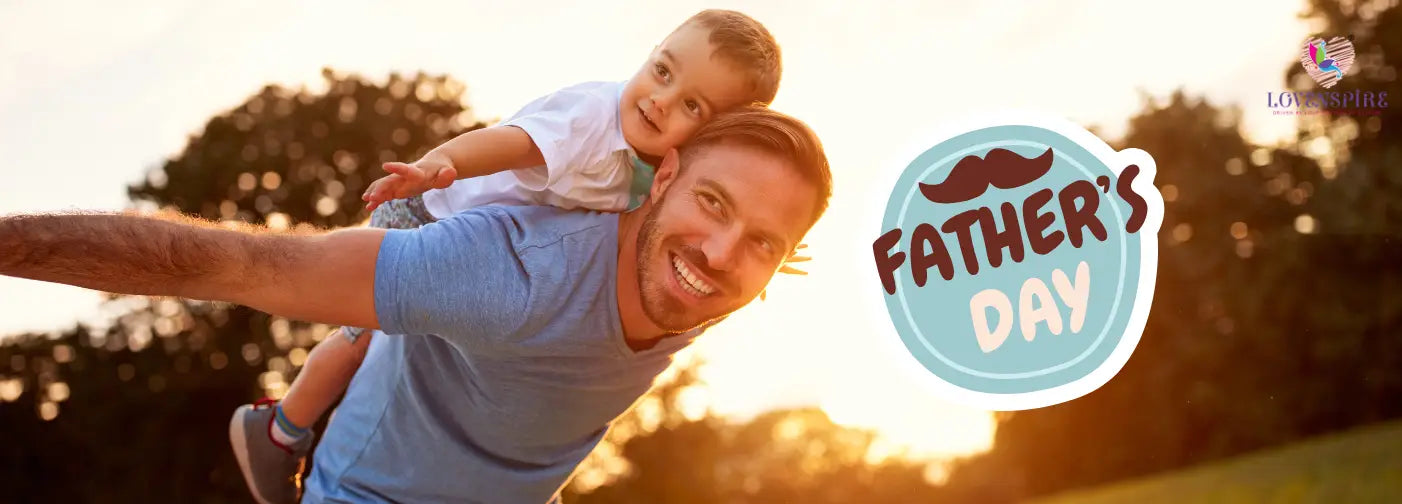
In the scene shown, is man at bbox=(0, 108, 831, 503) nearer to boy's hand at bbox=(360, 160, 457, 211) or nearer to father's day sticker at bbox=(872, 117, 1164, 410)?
boy's hand at bbox=(360, 160, 457, 211)

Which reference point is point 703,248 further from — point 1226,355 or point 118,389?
point 1226,355

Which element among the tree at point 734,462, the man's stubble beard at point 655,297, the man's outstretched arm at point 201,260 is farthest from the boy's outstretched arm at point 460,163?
the tree at point 734,462

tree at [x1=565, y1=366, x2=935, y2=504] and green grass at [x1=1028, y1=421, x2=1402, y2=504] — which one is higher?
green grass at [x1=1028, y1=421, x2=1402, y2=504]

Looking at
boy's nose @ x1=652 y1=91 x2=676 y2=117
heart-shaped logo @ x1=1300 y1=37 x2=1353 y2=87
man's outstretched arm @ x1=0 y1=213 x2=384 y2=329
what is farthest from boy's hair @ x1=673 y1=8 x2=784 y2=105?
heart-shaped logo @ x1=1300 y1=37 x2=1353 y2=87

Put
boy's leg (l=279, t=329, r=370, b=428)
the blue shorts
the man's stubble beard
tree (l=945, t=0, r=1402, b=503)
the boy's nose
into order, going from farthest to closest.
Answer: tree (l=945, t=0, r=1402, b=503) → boy's leg (l=279, t=329, r=370, b=428) → the blue shorts → the boy's nose → the man's stubble beard

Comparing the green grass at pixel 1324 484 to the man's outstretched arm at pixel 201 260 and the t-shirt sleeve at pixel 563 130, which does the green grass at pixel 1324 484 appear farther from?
the man's outstretched arm at pixel 201 260

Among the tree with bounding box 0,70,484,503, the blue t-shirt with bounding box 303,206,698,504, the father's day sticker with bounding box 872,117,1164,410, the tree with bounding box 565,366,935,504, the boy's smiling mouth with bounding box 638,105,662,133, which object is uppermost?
the boy's smiling mouth with bounding box 638,105,662,133

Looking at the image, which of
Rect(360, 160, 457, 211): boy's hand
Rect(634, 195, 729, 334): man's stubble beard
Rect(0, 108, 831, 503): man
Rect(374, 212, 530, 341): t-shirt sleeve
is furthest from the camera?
Rect(634, 195, 729, 334): man's stubble beard

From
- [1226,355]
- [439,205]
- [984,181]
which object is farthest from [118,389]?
[1226,355]

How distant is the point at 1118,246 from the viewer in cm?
802

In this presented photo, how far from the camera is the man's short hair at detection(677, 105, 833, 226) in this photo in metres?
3.54

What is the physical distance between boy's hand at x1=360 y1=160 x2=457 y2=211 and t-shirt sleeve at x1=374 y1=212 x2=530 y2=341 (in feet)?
0.54

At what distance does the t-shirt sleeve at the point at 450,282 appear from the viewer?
9.71 feet

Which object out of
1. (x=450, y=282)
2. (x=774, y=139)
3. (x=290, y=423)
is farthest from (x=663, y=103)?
(x=290, y=423)
